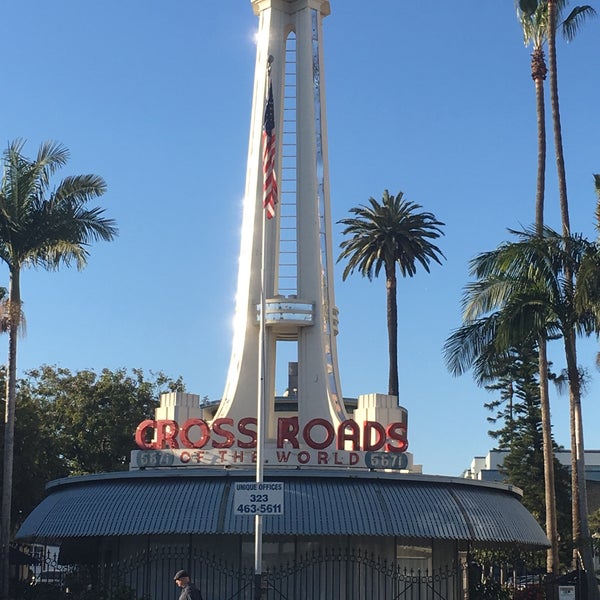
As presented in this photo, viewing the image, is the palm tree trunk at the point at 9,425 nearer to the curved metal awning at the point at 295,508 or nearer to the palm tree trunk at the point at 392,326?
the curved metal awning at the point at 295,508

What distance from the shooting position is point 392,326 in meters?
70.5

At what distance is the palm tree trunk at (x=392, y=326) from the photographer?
6946 centimetres

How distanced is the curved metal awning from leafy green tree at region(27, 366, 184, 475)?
25467 millimetres

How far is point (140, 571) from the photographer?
31.8 metres

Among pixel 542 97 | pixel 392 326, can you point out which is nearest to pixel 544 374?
pixel 542 97

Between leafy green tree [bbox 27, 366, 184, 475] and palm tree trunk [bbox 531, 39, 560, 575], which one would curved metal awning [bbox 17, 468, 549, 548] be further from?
leafy green tree [bbox 27, 366, 184, 475]

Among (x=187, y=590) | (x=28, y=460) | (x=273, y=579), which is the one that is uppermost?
(x=28, y=460)

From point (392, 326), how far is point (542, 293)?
117ft

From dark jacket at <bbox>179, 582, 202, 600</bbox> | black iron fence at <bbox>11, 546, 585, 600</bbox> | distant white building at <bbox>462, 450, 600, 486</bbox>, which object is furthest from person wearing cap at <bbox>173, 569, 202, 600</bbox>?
distant white building at <bbox>462, 450, 600, 486</bbox>

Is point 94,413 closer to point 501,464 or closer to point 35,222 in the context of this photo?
point 35,222

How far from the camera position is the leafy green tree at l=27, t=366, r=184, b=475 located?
58688 mm

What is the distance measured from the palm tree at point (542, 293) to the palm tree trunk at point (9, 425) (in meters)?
17.1

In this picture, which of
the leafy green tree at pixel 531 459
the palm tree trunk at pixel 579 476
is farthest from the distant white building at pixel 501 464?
the palm tree trunk at pixel 579 476

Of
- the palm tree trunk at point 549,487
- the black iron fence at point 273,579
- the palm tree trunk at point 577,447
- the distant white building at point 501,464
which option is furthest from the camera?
the distant white building at point 501,464
